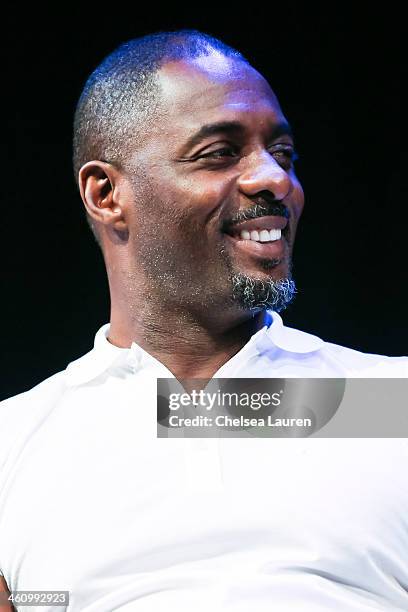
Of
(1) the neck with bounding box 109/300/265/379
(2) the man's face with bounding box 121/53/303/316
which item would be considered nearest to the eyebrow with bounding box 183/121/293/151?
(2) the man's face with bounding box 121/53/303/316

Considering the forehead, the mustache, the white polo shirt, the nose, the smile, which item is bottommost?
the white polo shirt

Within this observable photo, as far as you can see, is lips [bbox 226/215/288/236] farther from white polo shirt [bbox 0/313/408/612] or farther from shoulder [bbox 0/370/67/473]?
shoulder [bbox 0/370/67/473]

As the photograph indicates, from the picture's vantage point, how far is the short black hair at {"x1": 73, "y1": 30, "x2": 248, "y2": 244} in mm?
1597

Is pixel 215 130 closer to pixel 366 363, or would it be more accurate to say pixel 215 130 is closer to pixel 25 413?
pixel 366 363

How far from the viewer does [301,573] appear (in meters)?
1.30

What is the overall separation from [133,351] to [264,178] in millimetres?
363

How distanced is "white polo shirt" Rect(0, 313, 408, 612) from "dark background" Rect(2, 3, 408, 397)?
1.26 feet

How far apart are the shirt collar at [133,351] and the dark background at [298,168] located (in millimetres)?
310

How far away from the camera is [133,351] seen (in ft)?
5.09

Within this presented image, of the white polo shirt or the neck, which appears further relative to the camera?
the neck

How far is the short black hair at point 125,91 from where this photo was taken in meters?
1.60

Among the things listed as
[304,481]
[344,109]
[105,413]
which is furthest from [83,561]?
[344,109]

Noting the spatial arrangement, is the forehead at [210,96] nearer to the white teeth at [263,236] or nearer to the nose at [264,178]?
the nose at [264,178]

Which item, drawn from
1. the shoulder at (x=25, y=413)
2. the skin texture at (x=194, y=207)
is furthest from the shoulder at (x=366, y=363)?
the shoulder at (x=25, y=413)
